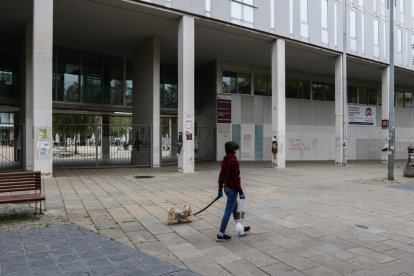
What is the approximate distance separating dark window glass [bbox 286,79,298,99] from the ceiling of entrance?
1.72 metres

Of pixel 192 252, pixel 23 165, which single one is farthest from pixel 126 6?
pixel 192 252

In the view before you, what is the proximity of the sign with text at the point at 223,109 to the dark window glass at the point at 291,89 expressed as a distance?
565cm

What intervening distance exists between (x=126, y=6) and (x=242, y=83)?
12136 mm

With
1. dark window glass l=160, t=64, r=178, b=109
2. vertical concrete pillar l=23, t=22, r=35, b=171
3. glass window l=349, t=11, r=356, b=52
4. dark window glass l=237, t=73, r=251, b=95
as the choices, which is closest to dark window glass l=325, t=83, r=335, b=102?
glass window l=349, t=11, r=356, b=52

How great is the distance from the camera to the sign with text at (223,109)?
994 inches

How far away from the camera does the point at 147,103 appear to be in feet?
69.0

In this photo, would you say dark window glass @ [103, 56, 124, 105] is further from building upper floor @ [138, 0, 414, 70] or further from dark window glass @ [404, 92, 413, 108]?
dark window glass @ [404, 92, 413, 108]

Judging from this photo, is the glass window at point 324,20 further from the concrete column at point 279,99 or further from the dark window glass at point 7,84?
the dark window glass at point 7,84

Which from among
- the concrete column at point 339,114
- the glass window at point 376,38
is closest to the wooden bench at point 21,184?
the concrete column at point 339,114

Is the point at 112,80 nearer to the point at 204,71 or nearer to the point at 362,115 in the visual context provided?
the point at 204,71

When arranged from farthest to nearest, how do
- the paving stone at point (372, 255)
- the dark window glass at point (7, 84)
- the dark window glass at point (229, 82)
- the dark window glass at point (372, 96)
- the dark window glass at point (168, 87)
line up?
1. the dark window glass at point (372, 96)
2. the dark window glass at point (229, 82)
3. the dark window glass at point (168, 87)
4. the dark window glass at point (7, 84)
5. the paving stone at point (372, 255)

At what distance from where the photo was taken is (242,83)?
26641 mm

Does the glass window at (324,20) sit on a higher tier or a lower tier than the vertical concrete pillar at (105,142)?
higher

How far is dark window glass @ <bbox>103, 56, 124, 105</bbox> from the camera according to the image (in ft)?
77.3
